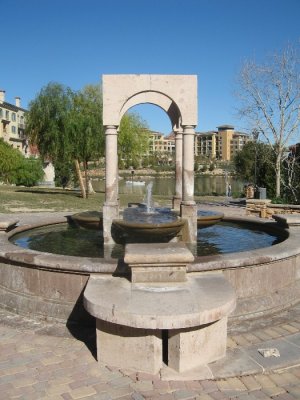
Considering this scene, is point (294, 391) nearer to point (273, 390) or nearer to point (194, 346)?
point (273, 390)

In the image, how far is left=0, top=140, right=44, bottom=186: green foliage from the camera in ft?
126

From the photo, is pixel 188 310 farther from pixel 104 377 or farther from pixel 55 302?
pixel 55 302

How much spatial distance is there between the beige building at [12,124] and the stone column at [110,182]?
5810 centimetres

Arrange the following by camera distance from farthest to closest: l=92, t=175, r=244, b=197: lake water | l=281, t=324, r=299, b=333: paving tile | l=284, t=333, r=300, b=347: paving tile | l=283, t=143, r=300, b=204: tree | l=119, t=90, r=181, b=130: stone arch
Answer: l=92, t=175, r=244, b=197: lake water < l=283, t=143, r=300, b=204: tree < l=119, t=90, r=181, b=130: stone arch < l=281, t=324, r=299, b=333: paving tile < l=284, t=333, r=300, b=347: paving tile

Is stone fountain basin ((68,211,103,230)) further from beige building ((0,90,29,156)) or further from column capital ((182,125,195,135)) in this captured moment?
beige building ((0,90,29,156))

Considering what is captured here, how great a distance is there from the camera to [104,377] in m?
3.49

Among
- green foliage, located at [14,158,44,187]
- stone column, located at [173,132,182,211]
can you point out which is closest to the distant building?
green foliage, located at [14,158,44,187]

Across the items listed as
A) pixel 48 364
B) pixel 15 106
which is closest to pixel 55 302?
pixel 48 364

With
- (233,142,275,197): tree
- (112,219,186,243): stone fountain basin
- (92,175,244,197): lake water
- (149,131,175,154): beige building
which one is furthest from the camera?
(149,131,175,154): beige building

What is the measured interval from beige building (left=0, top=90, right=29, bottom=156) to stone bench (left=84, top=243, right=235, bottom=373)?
2443 inches

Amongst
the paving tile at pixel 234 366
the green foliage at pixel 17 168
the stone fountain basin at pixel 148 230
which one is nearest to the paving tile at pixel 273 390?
the paving tile at pixel 234 366

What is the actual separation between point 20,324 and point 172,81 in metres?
5.21

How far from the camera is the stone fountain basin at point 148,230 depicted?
6492 millimetres

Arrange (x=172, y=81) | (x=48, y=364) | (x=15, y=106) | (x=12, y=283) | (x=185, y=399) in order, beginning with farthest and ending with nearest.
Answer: (x=15, y=106) → (x=172, y=81) → (x=12, y=283) → (x=48, y=364) → (x=185, y=399)
